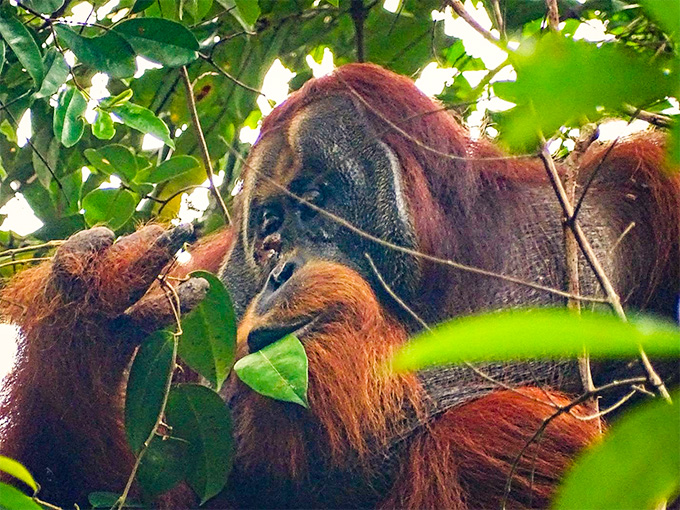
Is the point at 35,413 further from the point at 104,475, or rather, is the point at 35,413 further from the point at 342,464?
the point at 342,464

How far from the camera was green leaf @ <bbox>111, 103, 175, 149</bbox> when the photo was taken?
287 cm

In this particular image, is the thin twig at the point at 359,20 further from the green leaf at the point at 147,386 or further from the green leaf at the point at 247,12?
the green leaf at the point at 147,386

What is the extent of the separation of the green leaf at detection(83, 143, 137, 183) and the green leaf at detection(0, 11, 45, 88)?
516mm

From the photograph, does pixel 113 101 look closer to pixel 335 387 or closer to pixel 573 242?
pixel 335 387

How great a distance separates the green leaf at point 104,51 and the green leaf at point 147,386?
98 cm

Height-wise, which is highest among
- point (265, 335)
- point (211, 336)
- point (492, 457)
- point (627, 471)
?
point (627, 471)

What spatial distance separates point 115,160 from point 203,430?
1259 millimetres

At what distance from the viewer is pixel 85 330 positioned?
251 centimetres

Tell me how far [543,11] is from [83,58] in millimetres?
1692

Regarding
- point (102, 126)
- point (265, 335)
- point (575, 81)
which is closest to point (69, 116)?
point (102, 126)

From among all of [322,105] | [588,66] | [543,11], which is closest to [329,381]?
[322,105]

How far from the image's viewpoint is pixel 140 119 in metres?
2.88

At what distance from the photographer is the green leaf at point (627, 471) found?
1.66 ft

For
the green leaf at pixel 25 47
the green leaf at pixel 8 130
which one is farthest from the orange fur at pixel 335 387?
the green leaf at pixel 8 130
